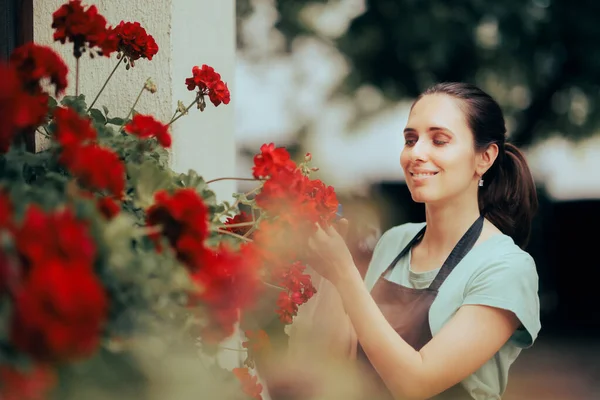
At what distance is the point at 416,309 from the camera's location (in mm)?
2049

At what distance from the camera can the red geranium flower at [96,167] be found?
3.02 ft

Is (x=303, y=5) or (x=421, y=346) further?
(x=303, y=5)

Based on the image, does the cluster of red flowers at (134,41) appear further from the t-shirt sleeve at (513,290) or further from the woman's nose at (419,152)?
the t-shirt sleeve at (513,290)

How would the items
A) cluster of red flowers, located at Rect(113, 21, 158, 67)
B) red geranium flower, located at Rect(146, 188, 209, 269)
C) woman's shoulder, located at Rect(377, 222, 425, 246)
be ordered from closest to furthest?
red geranium flower, located at Rect(146, 188, 209, 269) < cluster of red flowers, located at Rect(113, 21, 158, 67) < woman's shoulder, located at Rect(377, 222, 425, 246)

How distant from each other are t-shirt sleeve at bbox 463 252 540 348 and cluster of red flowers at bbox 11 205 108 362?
1386 millimetres

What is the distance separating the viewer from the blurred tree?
741 cm

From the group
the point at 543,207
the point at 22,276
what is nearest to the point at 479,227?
the point at 22,276

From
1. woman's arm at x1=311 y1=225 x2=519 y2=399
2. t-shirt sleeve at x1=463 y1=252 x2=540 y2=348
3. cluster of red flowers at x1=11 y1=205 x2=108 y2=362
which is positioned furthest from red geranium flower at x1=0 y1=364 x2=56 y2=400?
t-shirt sleeve at x1=463 y1=252 x2=540 y2=348

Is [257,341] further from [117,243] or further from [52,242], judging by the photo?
[52,242]

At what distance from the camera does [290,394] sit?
2664 mm

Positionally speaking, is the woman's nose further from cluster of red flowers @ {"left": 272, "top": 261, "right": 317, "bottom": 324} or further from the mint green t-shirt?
cluster of red flowers @ {"left": 272, "top": 261, "right": 317, "bottom": 324}

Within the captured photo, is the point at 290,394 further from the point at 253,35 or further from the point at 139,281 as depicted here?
the point at 253,35

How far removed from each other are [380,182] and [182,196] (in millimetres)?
7525

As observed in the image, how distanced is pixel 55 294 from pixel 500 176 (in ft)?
5.91
